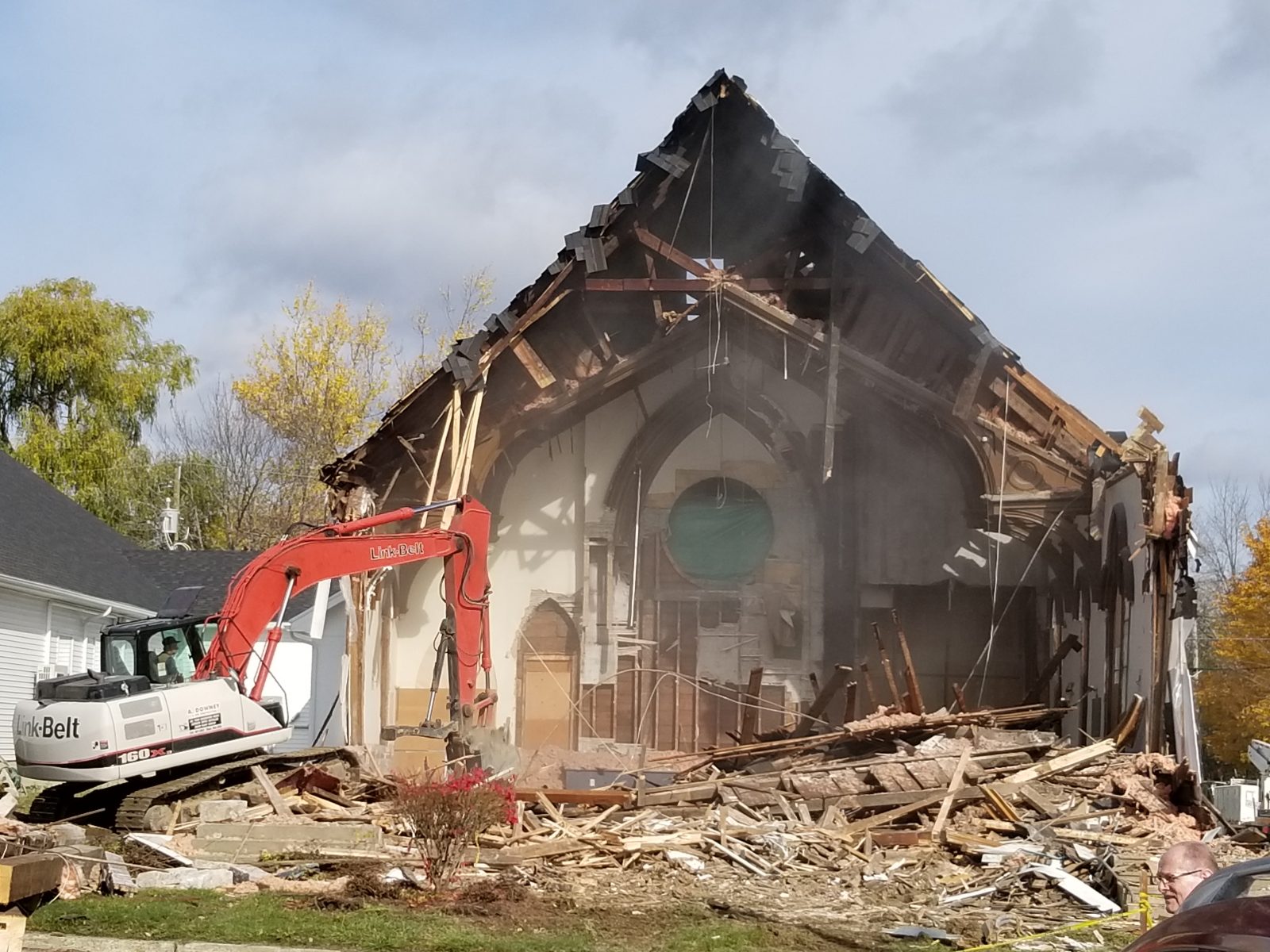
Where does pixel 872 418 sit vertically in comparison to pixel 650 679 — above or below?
above

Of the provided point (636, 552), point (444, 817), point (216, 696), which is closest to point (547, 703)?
point (636, 552)

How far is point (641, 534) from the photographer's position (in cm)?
2095

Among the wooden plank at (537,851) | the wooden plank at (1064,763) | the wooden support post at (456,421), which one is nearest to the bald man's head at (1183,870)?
the wooden plank at (537,851)

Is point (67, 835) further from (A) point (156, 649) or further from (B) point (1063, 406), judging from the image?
(B) point (1063, 406)

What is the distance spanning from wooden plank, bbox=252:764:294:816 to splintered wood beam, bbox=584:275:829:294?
7928mm

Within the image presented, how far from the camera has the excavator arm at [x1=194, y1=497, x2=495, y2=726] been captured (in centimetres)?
1570

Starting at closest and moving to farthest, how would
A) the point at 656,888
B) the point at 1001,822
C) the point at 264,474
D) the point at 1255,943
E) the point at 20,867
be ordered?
the point at 1255,943
the point at 20,867
the point at 656,888
the point at 1001,822
the point at 264,474

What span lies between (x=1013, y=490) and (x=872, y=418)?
2.87 m

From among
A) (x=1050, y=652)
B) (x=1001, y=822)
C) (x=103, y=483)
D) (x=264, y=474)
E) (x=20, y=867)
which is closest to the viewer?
(x=20, y=867)

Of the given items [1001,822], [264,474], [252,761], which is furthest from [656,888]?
[264,474]

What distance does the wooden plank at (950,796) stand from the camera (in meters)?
13.9

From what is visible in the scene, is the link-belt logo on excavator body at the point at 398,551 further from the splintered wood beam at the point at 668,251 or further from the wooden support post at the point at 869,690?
the wooden support post at the point at 869,690

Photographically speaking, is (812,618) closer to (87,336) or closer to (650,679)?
(650,679)

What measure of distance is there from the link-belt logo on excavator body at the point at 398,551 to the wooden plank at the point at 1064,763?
285 inches
